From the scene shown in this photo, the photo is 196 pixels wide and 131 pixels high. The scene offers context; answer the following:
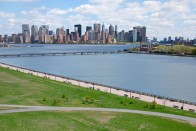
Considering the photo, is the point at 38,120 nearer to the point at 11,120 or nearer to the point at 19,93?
the point at 11,120

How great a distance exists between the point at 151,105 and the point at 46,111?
1305cm

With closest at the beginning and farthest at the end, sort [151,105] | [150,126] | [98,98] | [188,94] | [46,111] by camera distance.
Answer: [150,126] < [46,111] < [151,105] < [98,98] < [188,94]

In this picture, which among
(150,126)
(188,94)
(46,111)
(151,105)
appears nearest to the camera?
(150,126)

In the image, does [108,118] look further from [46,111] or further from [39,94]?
[39,94]

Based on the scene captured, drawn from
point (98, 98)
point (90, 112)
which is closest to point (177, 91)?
point (98, 98)

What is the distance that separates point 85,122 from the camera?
33.5 metres

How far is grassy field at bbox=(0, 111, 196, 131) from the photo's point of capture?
31.6m

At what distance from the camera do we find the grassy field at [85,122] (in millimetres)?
31625

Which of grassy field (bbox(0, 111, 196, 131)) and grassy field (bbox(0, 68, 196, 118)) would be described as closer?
grassy field (bbox(0, 111, 196, 131))

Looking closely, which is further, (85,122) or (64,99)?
(64,99)

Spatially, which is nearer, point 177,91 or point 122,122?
point 122,122

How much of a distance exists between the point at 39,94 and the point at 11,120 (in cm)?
1685

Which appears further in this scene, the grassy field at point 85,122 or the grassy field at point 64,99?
the grassy field at point 64,99

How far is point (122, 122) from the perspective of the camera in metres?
33.6
